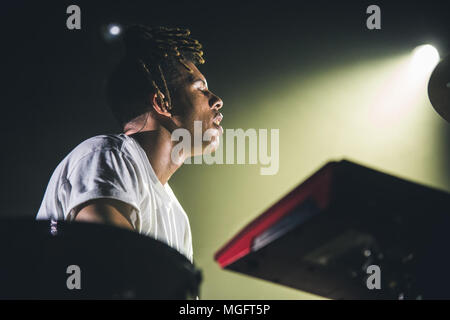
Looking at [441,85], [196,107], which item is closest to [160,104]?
[196,107]

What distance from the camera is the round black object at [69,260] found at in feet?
2.23

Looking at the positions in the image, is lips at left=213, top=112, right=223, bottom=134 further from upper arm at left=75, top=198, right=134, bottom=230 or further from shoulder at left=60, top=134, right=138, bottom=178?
upper arm at left=75, top=198, right=134, bottom=230

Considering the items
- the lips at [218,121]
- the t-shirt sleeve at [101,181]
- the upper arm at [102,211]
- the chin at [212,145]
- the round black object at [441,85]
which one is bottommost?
the upper arm at [102,211]

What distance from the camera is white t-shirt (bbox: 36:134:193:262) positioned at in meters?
1.10

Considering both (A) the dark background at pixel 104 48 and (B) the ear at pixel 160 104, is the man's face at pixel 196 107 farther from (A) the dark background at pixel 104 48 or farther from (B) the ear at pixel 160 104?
(A) the dark background at pixel 104 48

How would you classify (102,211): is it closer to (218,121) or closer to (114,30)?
(218,121)

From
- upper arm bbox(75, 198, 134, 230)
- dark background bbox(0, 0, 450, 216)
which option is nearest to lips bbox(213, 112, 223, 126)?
dark background bbox(0, 0, 450, 216)

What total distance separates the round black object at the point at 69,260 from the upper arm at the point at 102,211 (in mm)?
334

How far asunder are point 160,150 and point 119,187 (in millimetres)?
564

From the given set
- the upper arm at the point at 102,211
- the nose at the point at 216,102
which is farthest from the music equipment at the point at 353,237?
the nose at the point at 216,102

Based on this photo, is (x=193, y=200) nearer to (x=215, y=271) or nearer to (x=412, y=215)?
(x=215, y=271)

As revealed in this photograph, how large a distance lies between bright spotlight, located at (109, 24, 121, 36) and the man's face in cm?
32
